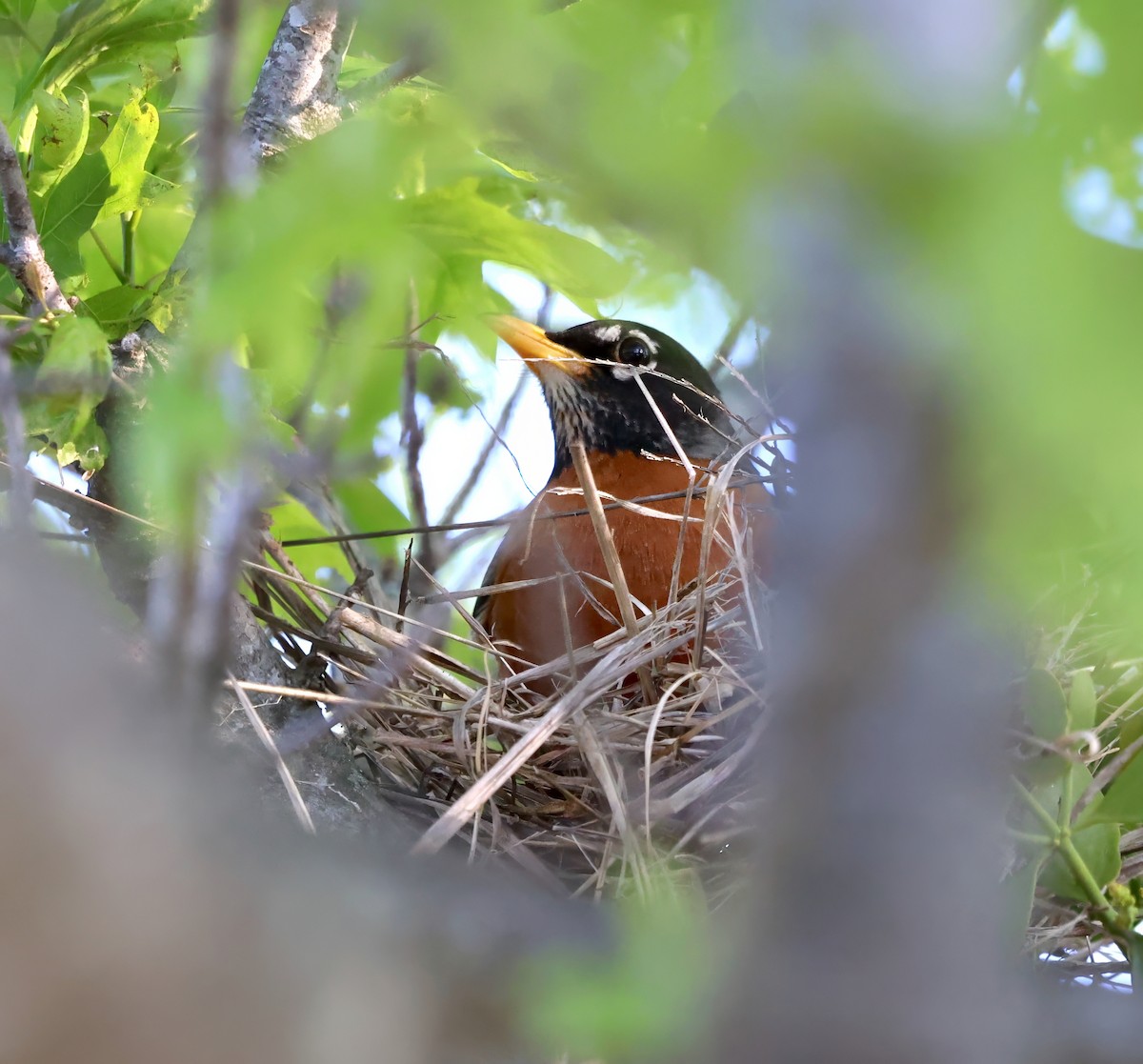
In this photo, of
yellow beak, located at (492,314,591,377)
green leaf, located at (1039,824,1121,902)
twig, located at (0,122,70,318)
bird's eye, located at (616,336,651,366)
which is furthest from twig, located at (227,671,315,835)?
bird's eye, located at (616,336,651,366)

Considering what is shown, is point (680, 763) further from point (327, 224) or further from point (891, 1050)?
point (327, 224)

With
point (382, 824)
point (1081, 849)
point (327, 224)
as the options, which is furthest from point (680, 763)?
point (327, 224)

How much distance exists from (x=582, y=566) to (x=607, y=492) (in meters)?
0.53

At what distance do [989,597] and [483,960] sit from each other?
1.53 feet

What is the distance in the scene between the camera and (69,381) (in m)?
1.55

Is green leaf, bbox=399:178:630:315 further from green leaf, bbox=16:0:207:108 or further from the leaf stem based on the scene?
the leaf stem

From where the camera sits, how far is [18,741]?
708 millimetres

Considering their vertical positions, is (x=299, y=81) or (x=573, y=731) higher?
(x=299, y=81)

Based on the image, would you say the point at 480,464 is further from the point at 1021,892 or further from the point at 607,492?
the point at 1021,892

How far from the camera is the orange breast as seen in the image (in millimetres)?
2775

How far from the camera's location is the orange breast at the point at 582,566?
2.78m

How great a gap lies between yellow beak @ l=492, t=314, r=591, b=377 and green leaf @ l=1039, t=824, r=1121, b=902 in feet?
6.56

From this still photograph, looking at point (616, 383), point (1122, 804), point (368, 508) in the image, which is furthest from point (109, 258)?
point (1122, 804)

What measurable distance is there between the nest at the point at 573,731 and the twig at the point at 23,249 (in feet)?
2.13
